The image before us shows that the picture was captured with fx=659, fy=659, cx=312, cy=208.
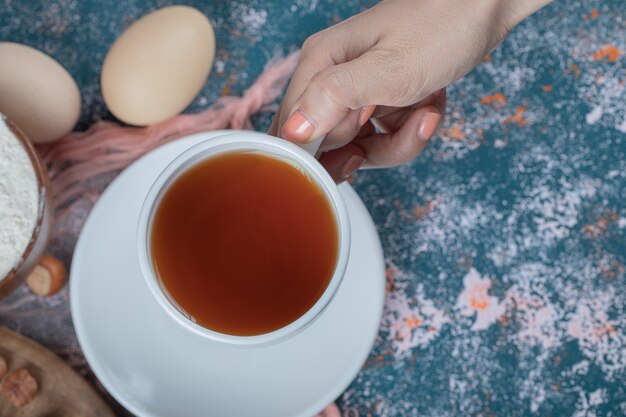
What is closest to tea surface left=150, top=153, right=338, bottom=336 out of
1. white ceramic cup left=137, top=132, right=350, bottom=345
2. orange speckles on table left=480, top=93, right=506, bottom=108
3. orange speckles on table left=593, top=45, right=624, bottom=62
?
white ceramic cup left=137, top=132, right=350, bottom=345

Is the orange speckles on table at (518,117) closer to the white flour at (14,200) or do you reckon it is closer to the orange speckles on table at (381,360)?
the orange speckles on table at (381,360)

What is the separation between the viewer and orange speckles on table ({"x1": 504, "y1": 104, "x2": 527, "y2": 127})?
1.00m

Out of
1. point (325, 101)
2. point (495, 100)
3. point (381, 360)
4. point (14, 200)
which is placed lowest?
point (381, 360)

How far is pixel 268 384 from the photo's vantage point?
806 millimetres

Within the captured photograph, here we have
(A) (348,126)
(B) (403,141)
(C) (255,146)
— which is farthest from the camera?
(B) (403,141)

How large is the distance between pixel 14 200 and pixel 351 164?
0.43m

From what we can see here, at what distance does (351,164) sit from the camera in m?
0.89

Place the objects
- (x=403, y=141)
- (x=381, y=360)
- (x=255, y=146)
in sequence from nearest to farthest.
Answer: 1. (x=255, y=146)
2. (x=403, y=141)
3. (x=381, y=360)

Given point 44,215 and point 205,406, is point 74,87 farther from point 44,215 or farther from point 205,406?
point 205,406

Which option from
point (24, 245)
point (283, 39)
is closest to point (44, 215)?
point (24, 245)

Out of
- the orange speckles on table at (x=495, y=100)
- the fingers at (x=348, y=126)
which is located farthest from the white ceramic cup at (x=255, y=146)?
the orange speckles on table at (x=495, y=100)

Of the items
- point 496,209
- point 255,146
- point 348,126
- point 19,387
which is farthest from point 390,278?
point 19,387

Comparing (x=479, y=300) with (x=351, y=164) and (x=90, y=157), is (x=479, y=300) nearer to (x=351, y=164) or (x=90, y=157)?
(x=351, y=164)

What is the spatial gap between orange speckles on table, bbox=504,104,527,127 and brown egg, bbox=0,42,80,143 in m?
0.63
